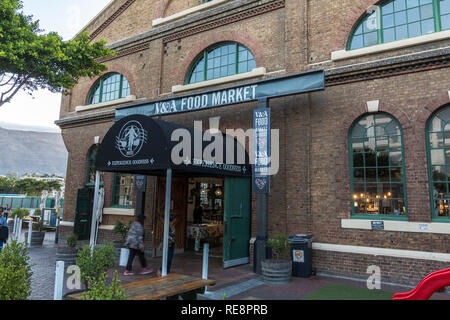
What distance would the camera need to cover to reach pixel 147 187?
13297 millimetres

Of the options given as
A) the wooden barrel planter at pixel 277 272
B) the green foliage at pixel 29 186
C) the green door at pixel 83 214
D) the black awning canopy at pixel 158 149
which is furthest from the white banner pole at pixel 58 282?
the green foliage at pixel 29 186

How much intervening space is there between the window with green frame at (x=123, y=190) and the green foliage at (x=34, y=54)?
4.54 m

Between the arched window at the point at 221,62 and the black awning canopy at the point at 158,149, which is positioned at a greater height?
the arched window at the point at 221,62

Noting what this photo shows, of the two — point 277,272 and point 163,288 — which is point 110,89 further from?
point 163,288

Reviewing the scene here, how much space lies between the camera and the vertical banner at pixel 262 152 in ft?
30.6

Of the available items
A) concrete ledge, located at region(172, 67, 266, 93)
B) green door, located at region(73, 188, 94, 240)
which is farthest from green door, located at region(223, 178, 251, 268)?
green door, located at region(73, 188, 94, 240)

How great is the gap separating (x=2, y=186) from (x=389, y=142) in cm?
7058

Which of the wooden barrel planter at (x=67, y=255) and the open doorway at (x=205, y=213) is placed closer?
the wooden barrel planter at (x=67, y=255)

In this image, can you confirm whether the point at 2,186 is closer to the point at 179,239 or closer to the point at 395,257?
the point at 179,239

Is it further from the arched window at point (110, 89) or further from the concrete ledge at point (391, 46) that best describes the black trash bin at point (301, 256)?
the arched window at point (110, 89)

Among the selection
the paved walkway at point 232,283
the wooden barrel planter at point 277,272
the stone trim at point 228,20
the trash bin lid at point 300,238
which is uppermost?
the stone trim at point 228,20

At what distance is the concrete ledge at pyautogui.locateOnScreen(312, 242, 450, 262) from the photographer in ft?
24.9

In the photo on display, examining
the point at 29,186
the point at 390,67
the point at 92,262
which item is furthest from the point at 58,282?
the point at 29,186

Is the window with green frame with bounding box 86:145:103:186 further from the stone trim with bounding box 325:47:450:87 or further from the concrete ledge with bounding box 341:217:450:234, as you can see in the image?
the concrete ledge with bounding box 341:217:450:234
